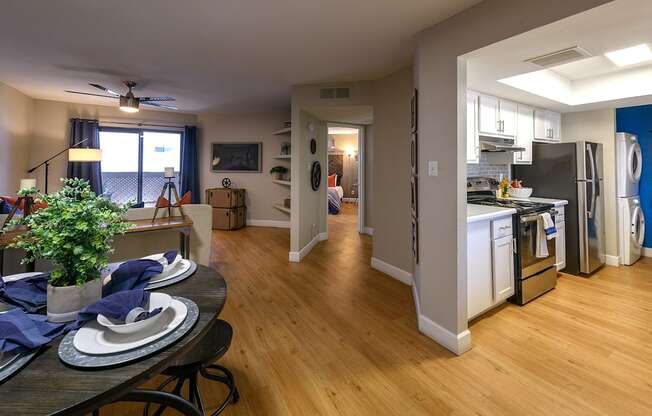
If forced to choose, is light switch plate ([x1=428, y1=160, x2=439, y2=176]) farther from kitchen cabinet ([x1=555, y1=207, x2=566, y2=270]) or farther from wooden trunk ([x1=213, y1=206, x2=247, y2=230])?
wooden trunk ([x1=213, y1=206, x2=247, y2=230])

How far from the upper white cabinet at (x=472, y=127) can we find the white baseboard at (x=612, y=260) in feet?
8.90

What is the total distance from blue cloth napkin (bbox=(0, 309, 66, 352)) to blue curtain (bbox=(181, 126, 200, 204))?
19.8 ft

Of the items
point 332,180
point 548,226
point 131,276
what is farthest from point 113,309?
point 332,180

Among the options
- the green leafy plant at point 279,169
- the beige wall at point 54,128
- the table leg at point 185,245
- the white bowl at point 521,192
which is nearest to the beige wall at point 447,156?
the white bowl at point 521,192

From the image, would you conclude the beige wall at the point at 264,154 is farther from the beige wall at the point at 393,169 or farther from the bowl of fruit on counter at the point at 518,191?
the bowl of fruit on counter at the point at 518,191

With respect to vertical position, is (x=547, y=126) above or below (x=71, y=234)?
above

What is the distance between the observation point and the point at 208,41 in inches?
107

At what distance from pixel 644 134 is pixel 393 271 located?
3.93m

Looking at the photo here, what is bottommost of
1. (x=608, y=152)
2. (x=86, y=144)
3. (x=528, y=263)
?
(x=528, y=263)

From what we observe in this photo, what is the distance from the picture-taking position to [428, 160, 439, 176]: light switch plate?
2123 millimetres

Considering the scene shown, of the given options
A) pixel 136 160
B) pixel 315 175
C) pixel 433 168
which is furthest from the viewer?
pixel 136 160

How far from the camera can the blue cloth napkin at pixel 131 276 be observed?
3.64ft

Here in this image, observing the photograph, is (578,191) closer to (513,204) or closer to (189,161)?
(513,204)

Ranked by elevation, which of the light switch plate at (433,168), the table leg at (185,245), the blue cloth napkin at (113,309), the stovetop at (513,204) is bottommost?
the table leg at (185,245)
